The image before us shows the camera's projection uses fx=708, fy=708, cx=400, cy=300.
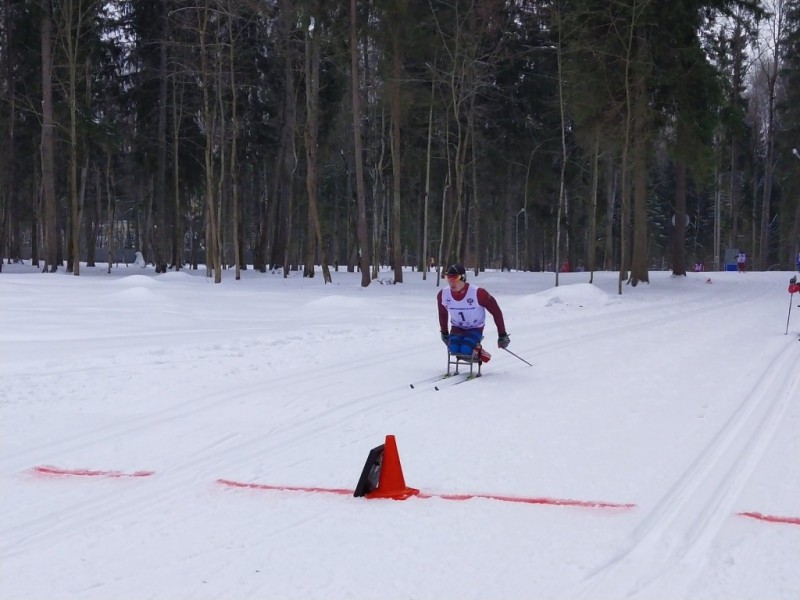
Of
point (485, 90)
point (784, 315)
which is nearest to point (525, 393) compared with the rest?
point (784, 315)

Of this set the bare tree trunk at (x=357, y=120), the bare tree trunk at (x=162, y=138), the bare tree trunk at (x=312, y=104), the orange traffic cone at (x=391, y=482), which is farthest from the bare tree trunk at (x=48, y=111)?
the orange traffic cone at (x=391, y=482)

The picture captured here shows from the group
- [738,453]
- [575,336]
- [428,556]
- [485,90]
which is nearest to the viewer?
[428,556]

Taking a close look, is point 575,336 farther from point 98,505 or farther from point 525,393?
point 98,505

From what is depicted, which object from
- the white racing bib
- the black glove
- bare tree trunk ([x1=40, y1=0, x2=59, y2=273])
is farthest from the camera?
bare tree trunk ([x1=40, y1=0, x2=59, y2=273])

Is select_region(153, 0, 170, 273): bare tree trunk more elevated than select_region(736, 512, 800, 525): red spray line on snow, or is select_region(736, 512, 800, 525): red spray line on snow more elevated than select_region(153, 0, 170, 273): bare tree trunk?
select_region(153, 0, 170, 273): bare tree trunk

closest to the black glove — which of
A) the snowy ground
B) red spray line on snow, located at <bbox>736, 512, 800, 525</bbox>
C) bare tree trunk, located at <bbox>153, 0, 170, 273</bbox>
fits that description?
the snowy ground

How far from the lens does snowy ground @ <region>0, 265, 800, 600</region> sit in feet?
12.2

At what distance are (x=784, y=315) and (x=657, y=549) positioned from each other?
1720 centimetres

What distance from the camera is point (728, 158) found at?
46.8 m

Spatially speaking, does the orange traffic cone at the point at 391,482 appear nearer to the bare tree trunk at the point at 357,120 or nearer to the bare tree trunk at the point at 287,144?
the bare tree trunk at the point at 357,120

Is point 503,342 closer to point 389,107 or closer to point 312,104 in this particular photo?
point 312,104

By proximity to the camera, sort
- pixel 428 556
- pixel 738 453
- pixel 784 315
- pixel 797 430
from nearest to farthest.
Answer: pixel 428 556
pixel 738 453
pixel 797 430
pixel 784 315

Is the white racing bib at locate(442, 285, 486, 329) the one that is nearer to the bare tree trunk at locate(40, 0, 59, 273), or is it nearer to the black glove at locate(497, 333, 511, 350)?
the black glove at locate(497, 333, 511, 350)

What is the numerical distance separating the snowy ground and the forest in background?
1565cm
